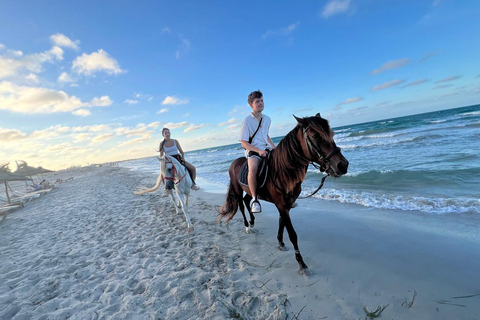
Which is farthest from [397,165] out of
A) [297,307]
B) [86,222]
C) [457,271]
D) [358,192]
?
[86,222]

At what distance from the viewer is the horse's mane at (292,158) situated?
2.21 m

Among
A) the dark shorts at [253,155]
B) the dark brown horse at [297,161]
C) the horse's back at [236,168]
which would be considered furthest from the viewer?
the horse's back at [236,168]

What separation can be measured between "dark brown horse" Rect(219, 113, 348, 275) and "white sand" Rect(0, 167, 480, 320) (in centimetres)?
56

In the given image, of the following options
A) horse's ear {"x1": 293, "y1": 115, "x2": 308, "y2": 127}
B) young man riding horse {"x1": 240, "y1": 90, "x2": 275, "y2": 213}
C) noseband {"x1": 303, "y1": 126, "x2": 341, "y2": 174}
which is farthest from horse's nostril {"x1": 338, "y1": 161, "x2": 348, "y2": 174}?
A: young man riding horse {"x1": 240, "y1": 90, "x2": 275, "y2": 213}

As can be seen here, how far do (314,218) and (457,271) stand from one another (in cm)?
242

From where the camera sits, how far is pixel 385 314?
1.90 metres

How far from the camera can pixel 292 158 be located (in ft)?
8.50

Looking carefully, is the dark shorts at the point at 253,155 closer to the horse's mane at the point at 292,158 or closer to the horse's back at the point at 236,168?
the horse's mane at the point at 292,158

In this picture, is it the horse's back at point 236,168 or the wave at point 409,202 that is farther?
the wave at point 409,202

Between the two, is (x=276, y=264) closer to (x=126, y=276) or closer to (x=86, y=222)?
(x=126, y=276)

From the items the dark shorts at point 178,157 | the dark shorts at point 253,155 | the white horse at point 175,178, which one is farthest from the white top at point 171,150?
the dark shorts at point 253,155

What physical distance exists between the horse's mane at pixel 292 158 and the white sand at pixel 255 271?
1322 mm

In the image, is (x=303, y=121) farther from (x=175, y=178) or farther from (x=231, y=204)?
(x=175, y=178)

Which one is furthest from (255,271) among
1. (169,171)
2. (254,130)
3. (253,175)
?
(169,171)
